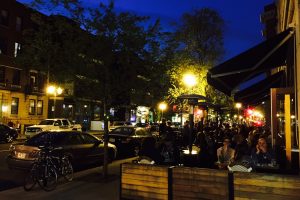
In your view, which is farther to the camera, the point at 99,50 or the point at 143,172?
the point at 99,50

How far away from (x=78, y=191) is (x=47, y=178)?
1034 mm

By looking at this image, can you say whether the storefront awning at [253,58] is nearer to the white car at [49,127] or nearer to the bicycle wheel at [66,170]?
the bicycle wheel at [66,170]

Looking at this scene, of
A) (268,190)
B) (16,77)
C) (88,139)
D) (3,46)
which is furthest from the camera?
(16,77)

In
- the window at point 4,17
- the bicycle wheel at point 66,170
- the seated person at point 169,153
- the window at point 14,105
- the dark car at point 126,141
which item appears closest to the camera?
the seated person at point 169,153

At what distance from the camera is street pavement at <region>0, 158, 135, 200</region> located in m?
8.95

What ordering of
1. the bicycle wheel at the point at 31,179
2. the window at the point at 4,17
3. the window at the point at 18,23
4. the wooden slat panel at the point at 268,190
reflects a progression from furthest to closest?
the window at the point at 18,23
the window at the point at 4,17
the bicycle wheel at the point at 31,179
the wooden slat panel at the point at 268,190

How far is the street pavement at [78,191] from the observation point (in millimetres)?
8950

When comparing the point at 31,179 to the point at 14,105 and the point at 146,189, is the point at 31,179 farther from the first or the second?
the point at 14,105

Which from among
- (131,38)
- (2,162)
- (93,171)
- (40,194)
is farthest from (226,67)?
(2,162)

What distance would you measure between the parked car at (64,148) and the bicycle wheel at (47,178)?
5.52 feet

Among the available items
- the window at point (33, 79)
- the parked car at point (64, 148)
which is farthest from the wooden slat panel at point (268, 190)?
the window at point (33, 79)

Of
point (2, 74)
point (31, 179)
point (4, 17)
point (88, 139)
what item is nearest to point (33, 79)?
point (2, 74)

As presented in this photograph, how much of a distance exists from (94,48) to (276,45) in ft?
16.6

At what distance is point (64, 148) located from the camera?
1286 centimetres
